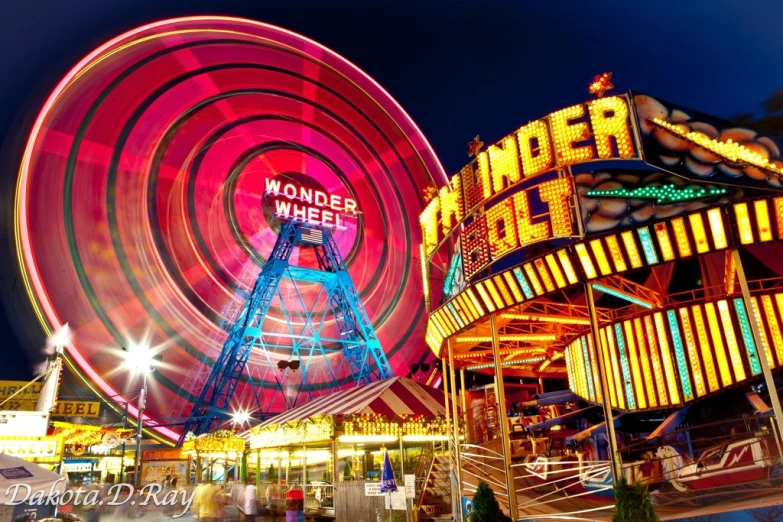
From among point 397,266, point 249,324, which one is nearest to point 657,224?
point 249,324

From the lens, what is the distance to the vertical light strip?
10.3m

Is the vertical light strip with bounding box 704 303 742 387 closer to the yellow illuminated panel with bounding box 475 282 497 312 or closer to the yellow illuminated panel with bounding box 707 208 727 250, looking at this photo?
the yellow illuminated panel with bounding box 707 208 727 250

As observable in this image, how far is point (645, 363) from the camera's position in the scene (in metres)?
11.7

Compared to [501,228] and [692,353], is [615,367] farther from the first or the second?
[501,228]

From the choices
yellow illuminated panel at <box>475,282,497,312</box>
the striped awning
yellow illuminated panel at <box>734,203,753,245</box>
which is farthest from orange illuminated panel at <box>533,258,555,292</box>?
the striped awning

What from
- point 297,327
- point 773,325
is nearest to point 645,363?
point 773,325

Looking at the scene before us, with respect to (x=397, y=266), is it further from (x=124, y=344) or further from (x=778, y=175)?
(x=778, y=175)

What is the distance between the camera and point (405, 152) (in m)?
31.5

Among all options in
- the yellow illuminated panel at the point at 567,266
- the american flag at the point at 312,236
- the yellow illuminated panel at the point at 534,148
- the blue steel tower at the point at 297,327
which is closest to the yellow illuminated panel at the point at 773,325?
the yellow illuminated panel at the point at 567,266

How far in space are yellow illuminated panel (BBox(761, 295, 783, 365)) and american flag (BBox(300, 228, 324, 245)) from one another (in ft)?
74.2

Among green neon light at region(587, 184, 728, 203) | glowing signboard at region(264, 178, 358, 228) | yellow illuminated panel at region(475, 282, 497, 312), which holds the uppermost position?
glowing signboard at region(264, 178, 358, 228)

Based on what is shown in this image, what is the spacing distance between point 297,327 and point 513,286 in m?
25.3

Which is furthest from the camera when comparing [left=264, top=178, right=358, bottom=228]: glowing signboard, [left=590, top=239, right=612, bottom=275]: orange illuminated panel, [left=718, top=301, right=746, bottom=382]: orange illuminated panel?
[left=264, top=178, right=358, bottom=228]: glowing signboard

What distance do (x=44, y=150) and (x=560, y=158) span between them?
21446 mm
